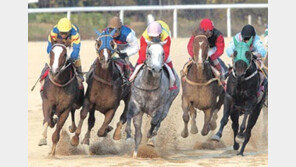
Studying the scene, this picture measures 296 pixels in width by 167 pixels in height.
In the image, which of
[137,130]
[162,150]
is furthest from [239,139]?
[137,130]

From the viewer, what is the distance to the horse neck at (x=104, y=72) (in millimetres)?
11523

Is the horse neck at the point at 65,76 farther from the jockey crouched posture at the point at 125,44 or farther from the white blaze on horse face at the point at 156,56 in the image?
the white blaze on horse face at the point at 156,56

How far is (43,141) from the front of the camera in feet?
37.1

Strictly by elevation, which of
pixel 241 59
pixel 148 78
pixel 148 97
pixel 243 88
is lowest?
pixel 148 97

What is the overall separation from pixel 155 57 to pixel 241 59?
141 cm

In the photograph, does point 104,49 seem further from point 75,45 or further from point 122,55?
point 122,55

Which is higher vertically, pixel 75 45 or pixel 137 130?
pixel 75 45

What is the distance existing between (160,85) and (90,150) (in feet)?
6.10

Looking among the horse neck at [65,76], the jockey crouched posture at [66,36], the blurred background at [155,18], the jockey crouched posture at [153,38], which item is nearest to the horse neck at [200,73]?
the jockey crouched posture at [153,38]

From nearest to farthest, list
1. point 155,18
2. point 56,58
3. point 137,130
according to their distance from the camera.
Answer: point 56,58, point 137,130, point 155,18

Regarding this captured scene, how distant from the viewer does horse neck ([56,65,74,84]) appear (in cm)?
1114

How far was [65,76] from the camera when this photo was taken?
1123cm

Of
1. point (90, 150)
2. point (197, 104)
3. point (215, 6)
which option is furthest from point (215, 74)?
point (215, 6)

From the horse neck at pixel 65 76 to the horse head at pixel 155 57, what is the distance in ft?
4.32
